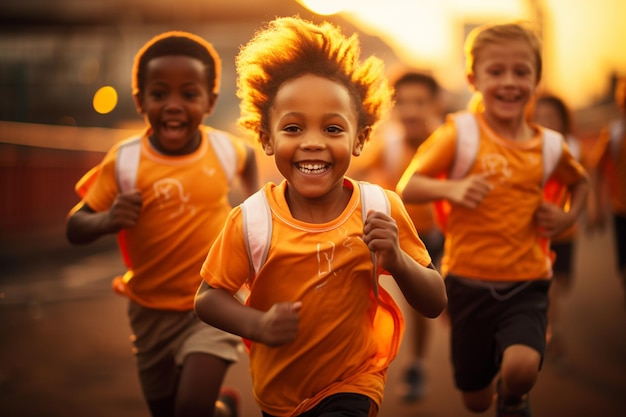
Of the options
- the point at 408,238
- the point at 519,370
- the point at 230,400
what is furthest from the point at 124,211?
the point at 519,370

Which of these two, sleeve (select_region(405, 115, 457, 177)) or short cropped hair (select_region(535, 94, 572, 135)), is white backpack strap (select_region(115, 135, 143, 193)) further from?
short cropped hair (select_region(535, 94, 572, 135))

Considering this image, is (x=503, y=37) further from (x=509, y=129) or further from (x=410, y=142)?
(x=410, y=142)

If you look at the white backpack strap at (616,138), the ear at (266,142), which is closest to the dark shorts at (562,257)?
the white backpack strap at (616,138)

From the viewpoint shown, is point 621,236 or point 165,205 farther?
point 621,236

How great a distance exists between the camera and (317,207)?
112 inches

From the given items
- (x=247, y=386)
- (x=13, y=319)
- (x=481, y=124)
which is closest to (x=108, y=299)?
(x=13, y=319)

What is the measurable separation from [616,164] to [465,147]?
11.6 feet

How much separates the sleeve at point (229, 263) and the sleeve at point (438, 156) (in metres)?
1.49

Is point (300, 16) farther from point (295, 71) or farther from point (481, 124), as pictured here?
point (481, 124)

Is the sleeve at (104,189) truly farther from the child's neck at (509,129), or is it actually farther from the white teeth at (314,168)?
Result: the child's neck at (509,129)

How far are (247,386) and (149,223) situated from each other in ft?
7.59

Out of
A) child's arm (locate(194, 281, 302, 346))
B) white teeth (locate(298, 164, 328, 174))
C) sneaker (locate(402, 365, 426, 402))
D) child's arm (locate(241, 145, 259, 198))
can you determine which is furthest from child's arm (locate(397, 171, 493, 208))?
sneaker (locate(402, 365, 426, 402))

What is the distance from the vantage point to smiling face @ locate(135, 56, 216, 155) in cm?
372

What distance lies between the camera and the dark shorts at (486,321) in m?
3.76
